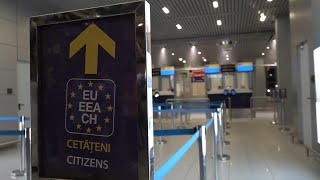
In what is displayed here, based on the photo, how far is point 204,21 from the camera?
12016 millimetres

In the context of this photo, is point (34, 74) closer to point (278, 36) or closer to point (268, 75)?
point (278, 36)

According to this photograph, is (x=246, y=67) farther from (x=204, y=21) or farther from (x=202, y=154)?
(x=202, y=154)

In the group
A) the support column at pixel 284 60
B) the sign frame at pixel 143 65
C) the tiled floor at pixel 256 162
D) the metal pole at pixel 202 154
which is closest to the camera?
the sign frame at pixel 143 65

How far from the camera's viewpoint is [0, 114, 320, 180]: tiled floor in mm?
4516

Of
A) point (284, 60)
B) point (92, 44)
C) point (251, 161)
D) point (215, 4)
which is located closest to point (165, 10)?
point (215, 4)

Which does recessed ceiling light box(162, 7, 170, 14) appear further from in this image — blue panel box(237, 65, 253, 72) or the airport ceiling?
blue panel box(237, 65, 253, 72)

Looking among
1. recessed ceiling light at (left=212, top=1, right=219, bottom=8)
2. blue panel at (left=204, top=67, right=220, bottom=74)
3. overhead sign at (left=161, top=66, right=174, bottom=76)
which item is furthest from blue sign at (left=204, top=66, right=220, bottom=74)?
recessed ceiling light at (left=212, top=1, right=219, bottom=8)

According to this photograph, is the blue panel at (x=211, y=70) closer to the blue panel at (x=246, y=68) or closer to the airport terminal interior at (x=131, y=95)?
the blue panel at (x=246, y=68)

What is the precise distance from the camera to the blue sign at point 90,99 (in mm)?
1144

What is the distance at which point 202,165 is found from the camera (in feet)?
8.10

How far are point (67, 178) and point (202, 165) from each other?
56.6 inches

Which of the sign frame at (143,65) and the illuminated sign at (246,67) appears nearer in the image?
the sign frame at (143,65)

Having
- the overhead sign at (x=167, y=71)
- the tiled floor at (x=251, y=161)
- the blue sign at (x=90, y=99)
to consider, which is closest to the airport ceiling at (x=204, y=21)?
the overhead sign at (x=167, y=71)

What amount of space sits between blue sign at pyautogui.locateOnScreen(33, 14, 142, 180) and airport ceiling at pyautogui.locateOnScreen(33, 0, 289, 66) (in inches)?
321
